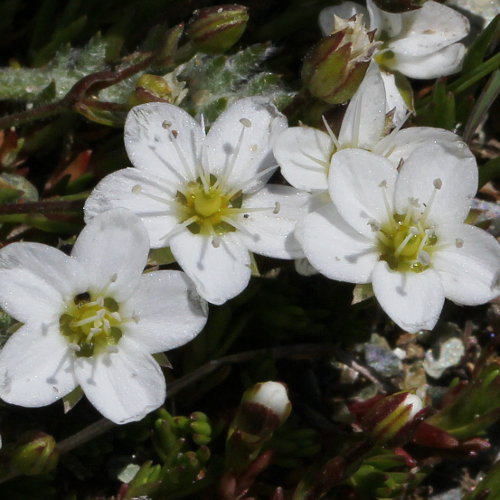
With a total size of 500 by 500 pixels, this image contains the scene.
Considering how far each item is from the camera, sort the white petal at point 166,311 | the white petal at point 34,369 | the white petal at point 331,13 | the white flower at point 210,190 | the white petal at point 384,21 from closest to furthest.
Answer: the white petal at point 34,369 → the white petal at point 166,311 → the white flower at point 210,190 → the white petal at point 384,21 → the white petal at point 331,13

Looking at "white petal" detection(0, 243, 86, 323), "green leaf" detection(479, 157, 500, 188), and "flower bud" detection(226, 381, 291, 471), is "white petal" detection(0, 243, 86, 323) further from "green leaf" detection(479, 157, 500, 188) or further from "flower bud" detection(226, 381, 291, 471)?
"green leaf" detection(479, 157, 500, 188)

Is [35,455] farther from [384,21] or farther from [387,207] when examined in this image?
[384,21]

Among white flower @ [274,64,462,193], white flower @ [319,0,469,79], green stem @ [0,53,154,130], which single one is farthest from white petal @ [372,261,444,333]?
green stem @ [0,53,154,130]

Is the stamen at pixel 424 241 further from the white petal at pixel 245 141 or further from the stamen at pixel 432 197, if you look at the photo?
the white petal at pixel 245 141

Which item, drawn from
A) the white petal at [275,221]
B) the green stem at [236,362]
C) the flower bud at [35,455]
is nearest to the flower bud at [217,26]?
the white petal at [275,221]

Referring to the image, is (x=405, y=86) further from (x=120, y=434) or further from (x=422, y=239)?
(x=120, y=434)

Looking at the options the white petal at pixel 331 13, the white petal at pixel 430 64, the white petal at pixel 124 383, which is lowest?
the white petal at pixel 124 383
